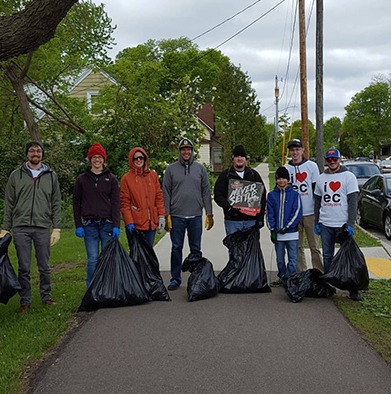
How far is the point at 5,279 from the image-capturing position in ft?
17.0

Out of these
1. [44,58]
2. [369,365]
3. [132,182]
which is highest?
[44,58]

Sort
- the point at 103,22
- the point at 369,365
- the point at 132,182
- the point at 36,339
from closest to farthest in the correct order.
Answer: the point at 369,365 < the point at 36,339 < the point at 132,182 < the point at 103,22

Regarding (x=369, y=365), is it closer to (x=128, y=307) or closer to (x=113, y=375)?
(x=113, y=375)

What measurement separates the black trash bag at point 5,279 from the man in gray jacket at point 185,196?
1.96 metres

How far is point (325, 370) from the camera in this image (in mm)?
3951

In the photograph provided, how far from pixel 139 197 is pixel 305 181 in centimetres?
214

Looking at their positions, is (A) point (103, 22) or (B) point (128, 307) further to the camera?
(A) point (103, 22)

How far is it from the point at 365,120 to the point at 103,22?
67.7 m

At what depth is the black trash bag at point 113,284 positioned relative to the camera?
554 cm

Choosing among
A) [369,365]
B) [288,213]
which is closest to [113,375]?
[369,365]

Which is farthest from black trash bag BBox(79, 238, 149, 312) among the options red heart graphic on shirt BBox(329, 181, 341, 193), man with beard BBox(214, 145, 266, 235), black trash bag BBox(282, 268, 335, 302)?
red heart graphic on shirt BBox(329, 181, 341, 193)

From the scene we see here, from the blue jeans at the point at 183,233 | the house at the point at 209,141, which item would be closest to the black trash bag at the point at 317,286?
the blue jeans at the point at 183,233

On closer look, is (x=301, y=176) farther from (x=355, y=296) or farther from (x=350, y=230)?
(x=355, y=296)

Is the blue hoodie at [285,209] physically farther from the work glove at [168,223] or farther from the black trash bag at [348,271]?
the work glove at [168,223]
